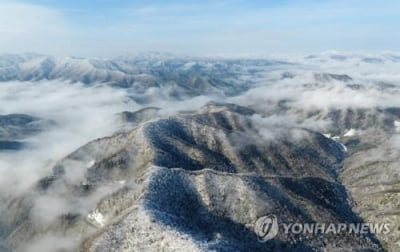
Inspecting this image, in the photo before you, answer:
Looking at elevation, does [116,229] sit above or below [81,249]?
above

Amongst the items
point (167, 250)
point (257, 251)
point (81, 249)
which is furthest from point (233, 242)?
point (81, 249)

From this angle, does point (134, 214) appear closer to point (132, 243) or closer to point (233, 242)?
point (132, 243)

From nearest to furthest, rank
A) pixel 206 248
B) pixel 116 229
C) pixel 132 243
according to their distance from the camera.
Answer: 1. pixel 206 248
2. pixel 132 243
3. pixel 116 229

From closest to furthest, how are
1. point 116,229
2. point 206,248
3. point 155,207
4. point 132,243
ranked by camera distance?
point 206,248 → point 132,243 → point 116,229 → point 155,207

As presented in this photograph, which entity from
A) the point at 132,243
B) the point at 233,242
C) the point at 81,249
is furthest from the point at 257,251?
the point at 81,249

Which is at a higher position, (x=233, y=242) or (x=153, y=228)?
(x=153, y=228)

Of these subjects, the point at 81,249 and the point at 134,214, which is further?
the point at 81,249

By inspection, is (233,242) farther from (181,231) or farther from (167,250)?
(167,250)

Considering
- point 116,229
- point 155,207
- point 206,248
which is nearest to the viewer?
point 206,248

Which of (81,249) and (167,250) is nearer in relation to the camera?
(167,250)

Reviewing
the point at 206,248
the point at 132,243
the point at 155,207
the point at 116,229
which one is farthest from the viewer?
the point at 155,207

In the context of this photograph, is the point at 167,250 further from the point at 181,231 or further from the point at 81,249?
the point at 81,249
